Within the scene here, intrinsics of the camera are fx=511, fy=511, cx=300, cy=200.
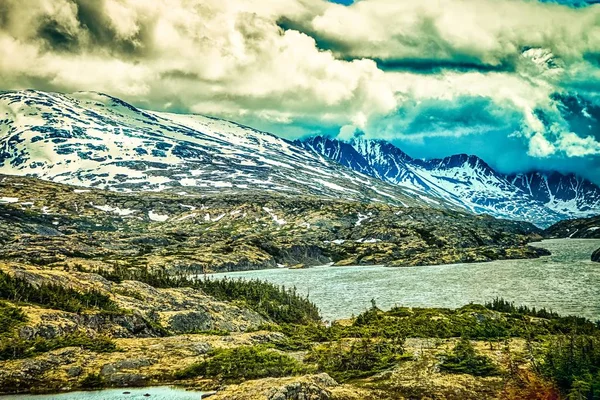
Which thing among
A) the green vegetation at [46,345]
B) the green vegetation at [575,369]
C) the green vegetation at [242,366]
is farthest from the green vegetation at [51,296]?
the green vegetation at [575,369]

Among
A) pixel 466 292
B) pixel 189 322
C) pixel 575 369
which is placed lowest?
pixel 466 292

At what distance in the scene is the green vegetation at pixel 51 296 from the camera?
Answer: 61.5 meters

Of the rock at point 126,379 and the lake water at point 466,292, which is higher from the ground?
the rock at point 126,379

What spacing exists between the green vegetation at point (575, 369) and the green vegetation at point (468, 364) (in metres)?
3.81

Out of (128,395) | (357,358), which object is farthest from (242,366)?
(357,358)

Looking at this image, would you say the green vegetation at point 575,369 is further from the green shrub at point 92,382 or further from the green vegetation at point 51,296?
the green vegetation at point 51,296

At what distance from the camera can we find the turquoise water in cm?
3859

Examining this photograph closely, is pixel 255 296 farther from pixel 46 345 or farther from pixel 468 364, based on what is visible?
pixel 468 364

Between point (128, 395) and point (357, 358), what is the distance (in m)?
19.8

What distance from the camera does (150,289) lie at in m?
87.6

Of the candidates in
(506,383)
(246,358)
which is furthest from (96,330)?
(506,383)

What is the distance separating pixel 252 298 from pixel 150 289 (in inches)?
1469

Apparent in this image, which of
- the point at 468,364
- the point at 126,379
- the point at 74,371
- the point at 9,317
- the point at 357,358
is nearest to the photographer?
the point at 468,364

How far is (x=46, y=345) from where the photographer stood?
48031 millimetres
